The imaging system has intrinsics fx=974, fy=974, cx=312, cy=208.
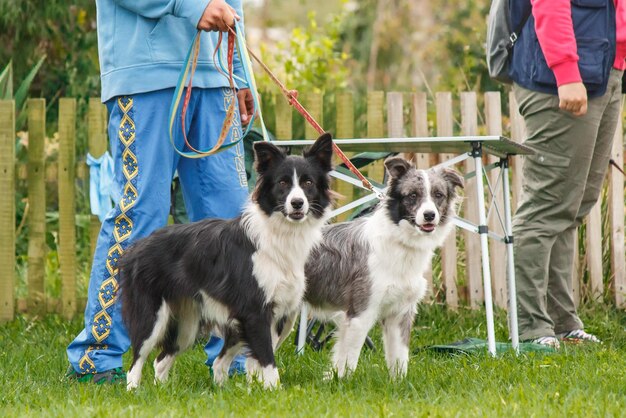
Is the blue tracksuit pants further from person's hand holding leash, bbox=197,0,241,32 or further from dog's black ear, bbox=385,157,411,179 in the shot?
dog's black ear, bbox=385,157,411,179

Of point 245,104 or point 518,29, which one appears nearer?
point 245,104

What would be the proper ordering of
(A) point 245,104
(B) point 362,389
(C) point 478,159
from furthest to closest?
(A) point 245,104 < (C) point 478,159 < (B) point 362,389

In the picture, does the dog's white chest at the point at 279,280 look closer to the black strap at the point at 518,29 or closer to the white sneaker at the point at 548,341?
the white sneaker at the point at 548,341

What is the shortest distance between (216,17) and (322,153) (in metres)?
0.81

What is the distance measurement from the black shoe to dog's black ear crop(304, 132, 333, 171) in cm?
145

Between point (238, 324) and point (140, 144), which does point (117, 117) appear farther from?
point (238, 324)

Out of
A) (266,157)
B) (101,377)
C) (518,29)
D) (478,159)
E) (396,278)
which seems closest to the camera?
(266,157)

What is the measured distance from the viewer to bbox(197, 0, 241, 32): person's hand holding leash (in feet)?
14.9

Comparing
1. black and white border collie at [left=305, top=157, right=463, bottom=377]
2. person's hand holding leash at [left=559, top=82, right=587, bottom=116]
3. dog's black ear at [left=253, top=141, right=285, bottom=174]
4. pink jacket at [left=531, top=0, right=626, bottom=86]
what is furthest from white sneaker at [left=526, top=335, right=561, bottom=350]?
dog's black ear at [left=253, top=141, right=285, bottom=174]

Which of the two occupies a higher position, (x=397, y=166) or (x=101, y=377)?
(x=397, y=166)

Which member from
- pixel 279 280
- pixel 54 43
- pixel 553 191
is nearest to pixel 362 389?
pixel 279 280

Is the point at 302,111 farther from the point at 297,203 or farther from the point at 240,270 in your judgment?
the point at 240,270

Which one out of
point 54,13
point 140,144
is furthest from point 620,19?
point 54,13

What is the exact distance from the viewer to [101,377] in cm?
488
